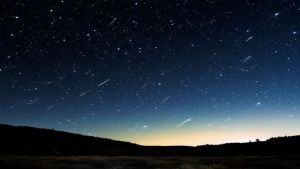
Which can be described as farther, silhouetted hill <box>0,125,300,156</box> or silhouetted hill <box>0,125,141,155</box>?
silhouetted hill <box>0,125,300,156</box>

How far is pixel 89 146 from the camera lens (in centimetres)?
4291

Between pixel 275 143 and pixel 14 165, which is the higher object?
pixel 275 143

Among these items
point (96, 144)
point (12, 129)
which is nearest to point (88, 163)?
point (96, 144)

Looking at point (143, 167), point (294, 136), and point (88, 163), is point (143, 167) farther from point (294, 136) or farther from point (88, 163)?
point (294, 136)

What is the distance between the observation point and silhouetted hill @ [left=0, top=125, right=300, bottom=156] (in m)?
36.1

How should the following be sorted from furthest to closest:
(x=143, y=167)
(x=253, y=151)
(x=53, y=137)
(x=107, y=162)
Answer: (x=53, y=137) < (x=253, y=151) < (x=107, y=162) < (x=143, y=167)

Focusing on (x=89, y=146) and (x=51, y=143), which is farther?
(x=89, y=146)

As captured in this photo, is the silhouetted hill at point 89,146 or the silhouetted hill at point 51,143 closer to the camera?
the silhouetted hill at point 51,143

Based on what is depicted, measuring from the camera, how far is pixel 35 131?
4747cm

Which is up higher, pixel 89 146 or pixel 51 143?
pixel 51 143

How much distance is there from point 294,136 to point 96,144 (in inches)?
1093

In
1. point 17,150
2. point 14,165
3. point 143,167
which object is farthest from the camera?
point 17,150

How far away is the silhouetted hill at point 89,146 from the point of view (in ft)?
118

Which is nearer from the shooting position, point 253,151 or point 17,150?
point 17,150
